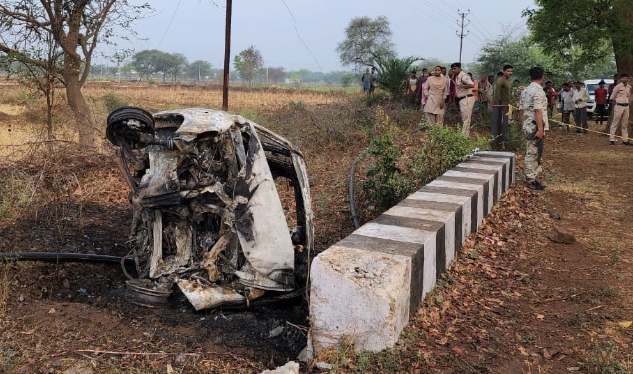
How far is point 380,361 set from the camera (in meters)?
3.12

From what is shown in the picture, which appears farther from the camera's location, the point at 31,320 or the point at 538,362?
the point at 31,320

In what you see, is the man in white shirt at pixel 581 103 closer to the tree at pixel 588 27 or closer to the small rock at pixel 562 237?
the tree at pixel 588 27

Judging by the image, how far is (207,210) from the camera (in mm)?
4215

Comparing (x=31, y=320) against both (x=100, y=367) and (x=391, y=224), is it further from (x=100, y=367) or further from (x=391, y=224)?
(x=391, y=224)

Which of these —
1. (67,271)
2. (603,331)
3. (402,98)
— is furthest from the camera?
(402,98)

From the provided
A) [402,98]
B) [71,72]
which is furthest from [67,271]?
[402,98]

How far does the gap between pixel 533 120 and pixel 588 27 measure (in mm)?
8310

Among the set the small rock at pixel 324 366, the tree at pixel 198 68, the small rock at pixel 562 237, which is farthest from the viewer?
the tree at pixel 198 68

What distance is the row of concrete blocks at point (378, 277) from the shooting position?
3.18 meters

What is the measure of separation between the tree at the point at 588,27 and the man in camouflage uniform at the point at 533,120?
A: 7152 mm

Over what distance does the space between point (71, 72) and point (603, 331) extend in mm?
10396

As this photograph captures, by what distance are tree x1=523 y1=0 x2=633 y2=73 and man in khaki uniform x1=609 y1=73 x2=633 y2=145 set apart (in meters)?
1.13

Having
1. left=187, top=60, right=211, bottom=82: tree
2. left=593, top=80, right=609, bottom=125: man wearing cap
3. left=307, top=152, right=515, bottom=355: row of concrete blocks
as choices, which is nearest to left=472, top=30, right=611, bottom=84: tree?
left=593, top=80, right=609, bottom=125: man wearing cap

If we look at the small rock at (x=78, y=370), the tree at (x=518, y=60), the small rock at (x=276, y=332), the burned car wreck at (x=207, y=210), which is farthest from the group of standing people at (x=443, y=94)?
the tree at (x=518, y=60)
